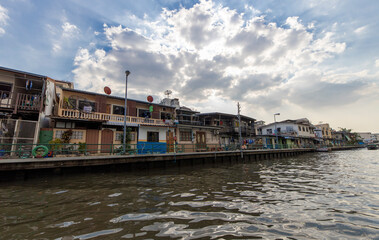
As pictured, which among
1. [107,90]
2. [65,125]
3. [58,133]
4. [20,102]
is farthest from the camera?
[107,90]

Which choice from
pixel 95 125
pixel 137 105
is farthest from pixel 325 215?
pixel 137 105

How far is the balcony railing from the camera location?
1696 cm

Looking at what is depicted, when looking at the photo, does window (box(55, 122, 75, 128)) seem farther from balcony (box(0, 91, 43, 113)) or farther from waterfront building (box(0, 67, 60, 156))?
balcony (box(0, 91, 43, 113))

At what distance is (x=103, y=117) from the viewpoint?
1897 centimetres

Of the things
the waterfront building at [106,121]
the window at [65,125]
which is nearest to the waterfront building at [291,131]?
the waterfront building at [106,121]

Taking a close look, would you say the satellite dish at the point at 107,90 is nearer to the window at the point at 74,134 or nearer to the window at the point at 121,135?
the window at the point at 121,135

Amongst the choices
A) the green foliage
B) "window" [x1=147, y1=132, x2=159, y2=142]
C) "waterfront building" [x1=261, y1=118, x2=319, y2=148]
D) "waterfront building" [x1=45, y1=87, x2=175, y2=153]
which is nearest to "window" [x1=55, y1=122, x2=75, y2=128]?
"waterfront building" [x1=45, y1=87, x2=175, y2=153]

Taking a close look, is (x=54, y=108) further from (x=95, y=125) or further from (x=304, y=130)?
(x=304, y=130)

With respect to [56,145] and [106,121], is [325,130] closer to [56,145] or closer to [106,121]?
[106,121]

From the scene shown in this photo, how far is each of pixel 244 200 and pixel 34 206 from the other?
7.57m

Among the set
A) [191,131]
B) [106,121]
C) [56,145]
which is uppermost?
[106,121]

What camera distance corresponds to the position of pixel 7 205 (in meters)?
5.96

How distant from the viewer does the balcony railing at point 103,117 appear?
17.0 meters

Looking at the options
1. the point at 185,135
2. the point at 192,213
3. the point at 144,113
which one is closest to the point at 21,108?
the point at 144,113
